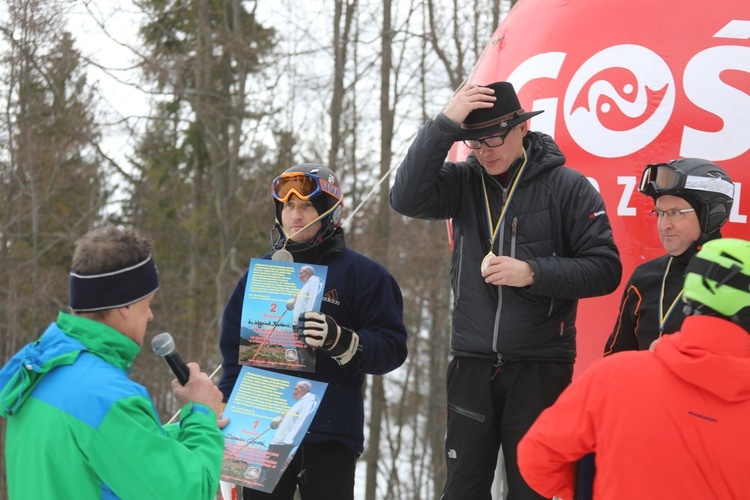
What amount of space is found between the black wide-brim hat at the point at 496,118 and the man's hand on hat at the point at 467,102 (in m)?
0.04

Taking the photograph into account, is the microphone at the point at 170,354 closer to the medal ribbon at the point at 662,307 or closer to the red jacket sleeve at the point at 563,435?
the red jacket sleeve at the point at 563,435

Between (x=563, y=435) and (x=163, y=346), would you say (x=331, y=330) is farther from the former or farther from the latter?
(x=563, y=435)

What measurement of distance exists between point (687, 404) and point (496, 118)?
1.76m

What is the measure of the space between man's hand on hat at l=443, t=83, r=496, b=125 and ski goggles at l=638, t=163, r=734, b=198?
767mm

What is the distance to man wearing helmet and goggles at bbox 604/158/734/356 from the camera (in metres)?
3.58

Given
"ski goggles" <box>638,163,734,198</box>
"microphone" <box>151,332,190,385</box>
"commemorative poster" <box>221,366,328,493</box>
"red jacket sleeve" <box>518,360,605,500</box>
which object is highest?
"ski goggles" <box>638,163,734,198</box>

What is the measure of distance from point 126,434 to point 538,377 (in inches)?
75.9

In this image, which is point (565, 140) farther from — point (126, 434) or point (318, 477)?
point (126, 434)

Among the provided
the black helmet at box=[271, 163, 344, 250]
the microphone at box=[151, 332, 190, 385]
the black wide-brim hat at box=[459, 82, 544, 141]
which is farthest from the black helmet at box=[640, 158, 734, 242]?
the microphone at box=[151, 332, 190, 385]

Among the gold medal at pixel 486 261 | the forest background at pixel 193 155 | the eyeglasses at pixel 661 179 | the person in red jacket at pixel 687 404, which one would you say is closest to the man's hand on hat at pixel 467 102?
the gold medal at pixel 486 261

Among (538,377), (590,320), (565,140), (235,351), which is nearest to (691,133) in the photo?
(565,140)

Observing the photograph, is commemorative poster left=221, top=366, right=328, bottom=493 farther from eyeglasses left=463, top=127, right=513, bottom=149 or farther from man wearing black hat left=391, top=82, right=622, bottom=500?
eyeglasses left=463, top=127, right=513, bottom=149

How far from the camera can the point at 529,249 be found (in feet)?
12.6

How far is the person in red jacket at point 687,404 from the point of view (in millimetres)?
2473
